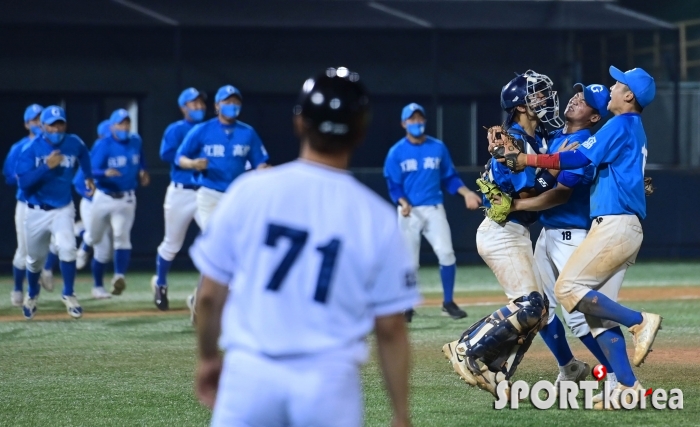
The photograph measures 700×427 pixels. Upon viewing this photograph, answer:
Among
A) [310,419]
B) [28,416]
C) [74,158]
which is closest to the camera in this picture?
[310,419]

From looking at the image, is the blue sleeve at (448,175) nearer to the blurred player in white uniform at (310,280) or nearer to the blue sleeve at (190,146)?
the blue sleeve at (190,146)

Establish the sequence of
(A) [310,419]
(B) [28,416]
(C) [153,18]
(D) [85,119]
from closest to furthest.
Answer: (A) [310,419] → (B) [28,416] → (C) [153,18] → (D) [85,119]

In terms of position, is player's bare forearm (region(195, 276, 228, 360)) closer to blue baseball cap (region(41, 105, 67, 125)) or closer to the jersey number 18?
the jersey number 18

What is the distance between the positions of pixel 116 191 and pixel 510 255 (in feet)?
24.9

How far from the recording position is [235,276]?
2807 millimetres

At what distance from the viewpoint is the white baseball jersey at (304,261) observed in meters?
2.70

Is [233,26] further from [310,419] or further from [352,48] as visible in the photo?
[310,419]

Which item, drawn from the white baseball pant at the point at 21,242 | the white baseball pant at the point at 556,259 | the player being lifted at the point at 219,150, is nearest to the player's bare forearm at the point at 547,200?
the white baseball pant at the point at 556,259

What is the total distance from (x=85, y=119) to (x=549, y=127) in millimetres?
14515

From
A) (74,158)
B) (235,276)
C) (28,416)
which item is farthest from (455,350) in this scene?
(74,158)

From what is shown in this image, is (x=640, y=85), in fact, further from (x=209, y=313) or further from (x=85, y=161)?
(x=85, y=161)

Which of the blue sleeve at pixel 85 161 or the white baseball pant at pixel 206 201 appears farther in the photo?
the blue sleeve at pixel 85 161

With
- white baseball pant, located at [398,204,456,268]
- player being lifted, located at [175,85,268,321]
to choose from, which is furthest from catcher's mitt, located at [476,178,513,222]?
player being lifted, located at [175,85,268,321]

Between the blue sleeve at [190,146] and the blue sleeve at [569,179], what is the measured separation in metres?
5.67
